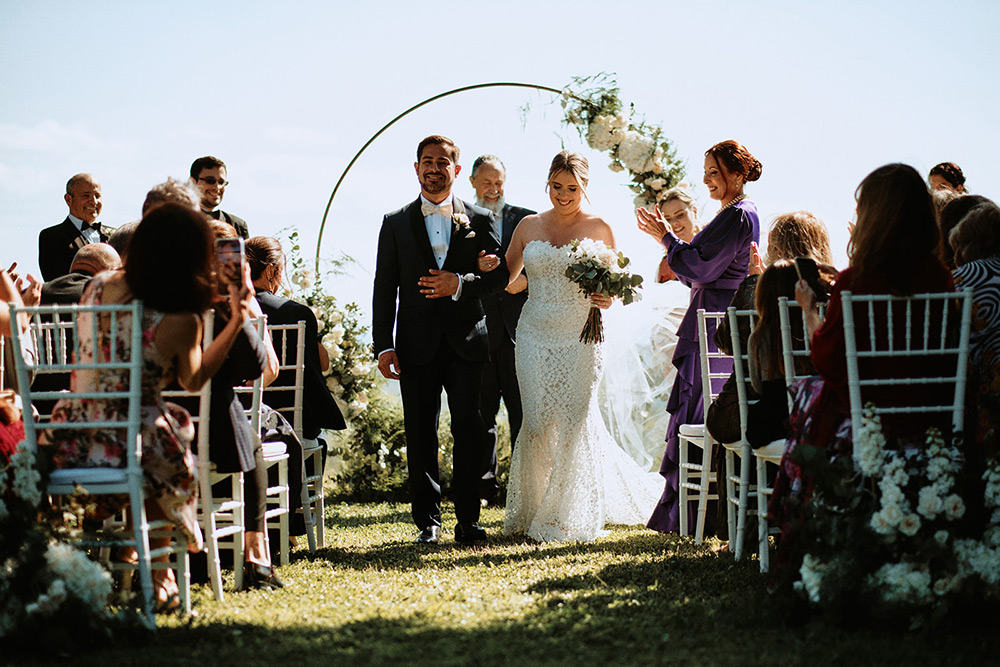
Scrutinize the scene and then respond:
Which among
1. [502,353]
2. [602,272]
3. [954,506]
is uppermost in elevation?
[602,272]

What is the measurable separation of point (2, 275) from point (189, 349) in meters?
0.97

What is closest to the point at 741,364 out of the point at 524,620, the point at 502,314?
the point at 524,620

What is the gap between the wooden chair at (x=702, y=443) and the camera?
5.73m

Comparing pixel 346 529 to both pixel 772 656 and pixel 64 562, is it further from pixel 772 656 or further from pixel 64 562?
pixel 772 656

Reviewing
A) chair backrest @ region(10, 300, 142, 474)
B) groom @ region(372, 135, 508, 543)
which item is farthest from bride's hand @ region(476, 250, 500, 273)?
chair backrest @ region(10, 300, 142, 474)

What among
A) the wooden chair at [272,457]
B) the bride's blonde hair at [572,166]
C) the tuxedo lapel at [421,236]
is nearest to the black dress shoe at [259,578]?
the wooden chair at [272,457]

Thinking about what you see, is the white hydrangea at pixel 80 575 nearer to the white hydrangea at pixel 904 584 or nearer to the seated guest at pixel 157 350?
the seated guest at pixel 157 350

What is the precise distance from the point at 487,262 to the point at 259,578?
242 centimetres

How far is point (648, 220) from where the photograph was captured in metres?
6.62

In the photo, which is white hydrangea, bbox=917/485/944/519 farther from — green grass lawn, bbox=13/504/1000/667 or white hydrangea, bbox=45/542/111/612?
white hydrangea, bbox=45/542/111/612

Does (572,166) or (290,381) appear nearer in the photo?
(290,381)

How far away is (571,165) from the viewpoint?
639 cm

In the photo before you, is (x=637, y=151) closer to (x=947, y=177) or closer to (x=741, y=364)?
(x=947, y=177)

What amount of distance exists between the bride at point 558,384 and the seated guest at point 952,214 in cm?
200
